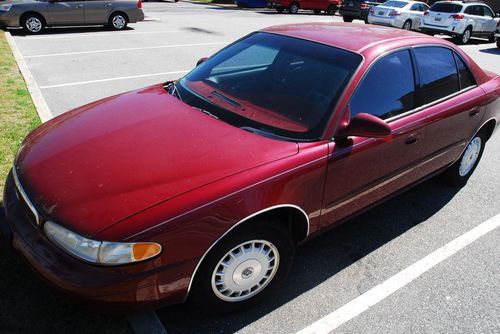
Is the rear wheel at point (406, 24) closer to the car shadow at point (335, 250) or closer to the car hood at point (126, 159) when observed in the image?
the car shadow at point (335, 250)

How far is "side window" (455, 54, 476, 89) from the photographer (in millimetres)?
3901

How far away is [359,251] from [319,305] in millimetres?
740

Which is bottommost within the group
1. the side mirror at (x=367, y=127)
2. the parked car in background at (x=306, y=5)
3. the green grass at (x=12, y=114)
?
the parked car in background at (x=306, y=5)

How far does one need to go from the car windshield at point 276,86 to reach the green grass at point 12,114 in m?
2.02

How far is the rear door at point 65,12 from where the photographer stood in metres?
12.1

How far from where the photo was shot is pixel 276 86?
3.08 metres

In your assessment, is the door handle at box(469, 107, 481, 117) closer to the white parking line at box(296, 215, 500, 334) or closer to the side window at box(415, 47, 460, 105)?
the side window at box(415, 47, 460, 105)

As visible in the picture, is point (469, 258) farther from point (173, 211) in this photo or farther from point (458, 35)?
point (458, 35)

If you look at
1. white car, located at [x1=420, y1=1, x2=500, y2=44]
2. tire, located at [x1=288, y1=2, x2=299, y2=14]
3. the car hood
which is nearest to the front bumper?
the car hood

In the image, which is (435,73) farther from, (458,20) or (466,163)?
(458,20)

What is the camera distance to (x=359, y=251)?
3.38 metres

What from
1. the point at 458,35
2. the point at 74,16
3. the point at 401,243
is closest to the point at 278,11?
the point at 458,35

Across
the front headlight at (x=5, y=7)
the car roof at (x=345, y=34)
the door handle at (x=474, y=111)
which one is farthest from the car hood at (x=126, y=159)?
the front headlight at (x=5, y=7)

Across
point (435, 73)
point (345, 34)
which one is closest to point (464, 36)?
point (435, 73)
